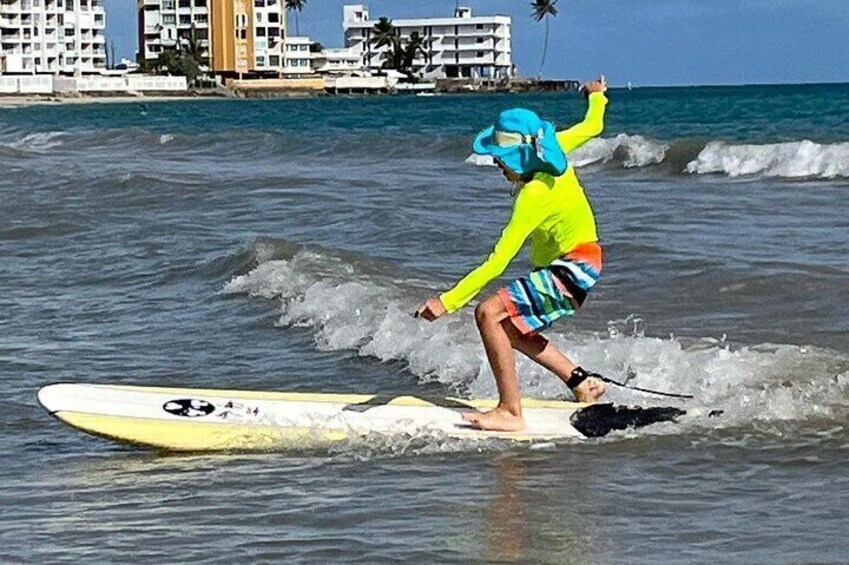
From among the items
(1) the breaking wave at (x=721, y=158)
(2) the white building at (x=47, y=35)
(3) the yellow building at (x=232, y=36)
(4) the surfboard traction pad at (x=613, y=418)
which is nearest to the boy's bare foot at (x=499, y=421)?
(4) the surfboard traction pad at (x=613, y=418)

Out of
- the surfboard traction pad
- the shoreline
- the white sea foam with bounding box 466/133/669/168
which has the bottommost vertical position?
the shoreline

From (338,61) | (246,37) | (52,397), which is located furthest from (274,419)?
(338,61)

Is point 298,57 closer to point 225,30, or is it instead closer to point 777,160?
point 225,30

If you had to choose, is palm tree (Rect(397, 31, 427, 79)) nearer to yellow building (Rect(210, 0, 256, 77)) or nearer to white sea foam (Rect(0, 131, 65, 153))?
yellow building (Rect(210, 0, 256, 77))

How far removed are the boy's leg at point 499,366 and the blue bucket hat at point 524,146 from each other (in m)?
0.71

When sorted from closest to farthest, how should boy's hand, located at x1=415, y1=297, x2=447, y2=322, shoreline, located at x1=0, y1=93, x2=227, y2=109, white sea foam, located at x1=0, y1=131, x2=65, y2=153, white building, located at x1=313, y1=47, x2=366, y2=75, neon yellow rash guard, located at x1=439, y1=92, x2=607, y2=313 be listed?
boy's hand, located at x1=415, y1=297, x2=447, y2=322 < neon yellow rash guard, located at x1=439, y1=92, x2=607, y2=313 < white sea foam, located at x1=0, y1=131, x2=65, y2=153 < shoreline, located at x1=0, y1=93, x2=227, y2=109 < white building, located at x1=313, y1=47, x2=366, y2=75

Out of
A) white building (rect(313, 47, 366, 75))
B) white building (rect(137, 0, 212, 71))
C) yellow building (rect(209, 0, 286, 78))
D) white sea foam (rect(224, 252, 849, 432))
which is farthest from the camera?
white building (rect(313, 47, 366, 75))

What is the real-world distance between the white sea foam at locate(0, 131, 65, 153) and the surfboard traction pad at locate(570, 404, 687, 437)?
35.5 m

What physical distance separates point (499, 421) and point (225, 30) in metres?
147

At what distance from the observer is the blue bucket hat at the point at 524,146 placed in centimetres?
713

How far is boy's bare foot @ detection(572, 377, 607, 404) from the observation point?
25.9ft

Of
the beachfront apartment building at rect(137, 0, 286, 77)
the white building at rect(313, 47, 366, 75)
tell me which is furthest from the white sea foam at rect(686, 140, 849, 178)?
the white building at rect(313, 47, 366, 75)

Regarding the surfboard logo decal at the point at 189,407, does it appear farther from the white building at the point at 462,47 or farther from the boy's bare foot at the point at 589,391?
the white building at the point at 462,47

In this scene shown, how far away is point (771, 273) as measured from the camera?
12.6m
